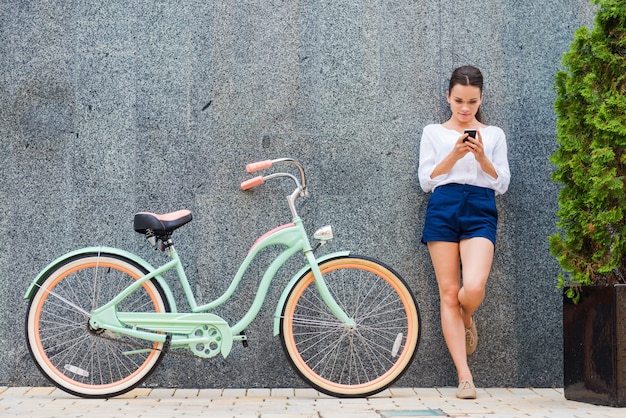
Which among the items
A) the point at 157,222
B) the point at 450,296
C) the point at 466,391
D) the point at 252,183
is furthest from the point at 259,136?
the point at 466,391

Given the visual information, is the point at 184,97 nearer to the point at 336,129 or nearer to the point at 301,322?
the point at 336,129

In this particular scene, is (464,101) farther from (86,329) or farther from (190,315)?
(86,329)

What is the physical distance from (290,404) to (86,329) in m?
1.42

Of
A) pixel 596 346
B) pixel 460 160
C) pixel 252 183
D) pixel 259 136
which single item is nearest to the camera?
pixel 596 346

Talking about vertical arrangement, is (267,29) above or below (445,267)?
above

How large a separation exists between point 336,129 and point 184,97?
42.3 inches

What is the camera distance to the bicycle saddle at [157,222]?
482 cm

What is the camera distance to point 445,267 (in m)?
5.16

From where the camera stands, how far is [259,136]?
5582 mm

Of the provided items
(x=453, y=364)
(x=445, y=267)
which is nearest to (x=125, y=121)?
Answer: (x=445, y=267)

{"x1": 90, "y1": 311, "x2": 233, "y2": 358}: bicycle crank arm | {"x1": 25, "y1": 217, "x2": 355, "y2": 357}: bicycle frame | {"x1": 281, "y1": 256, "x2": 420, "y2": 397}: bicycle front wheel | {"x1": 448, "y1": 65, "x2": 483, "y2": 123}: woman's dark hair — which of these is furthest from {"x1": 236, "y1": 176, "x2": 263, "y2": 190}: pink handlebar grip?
{"x1": 448, "y1": 65, "x2": 483, "y2": 123}: woman's dark hair

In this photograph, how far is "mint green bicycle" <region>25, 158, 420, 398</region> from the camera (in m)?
4.85

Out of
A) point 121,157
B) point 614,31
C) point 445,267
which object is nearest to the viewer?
point 614,31

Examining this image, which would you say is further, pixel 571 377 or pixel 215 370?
pixel 215 370
